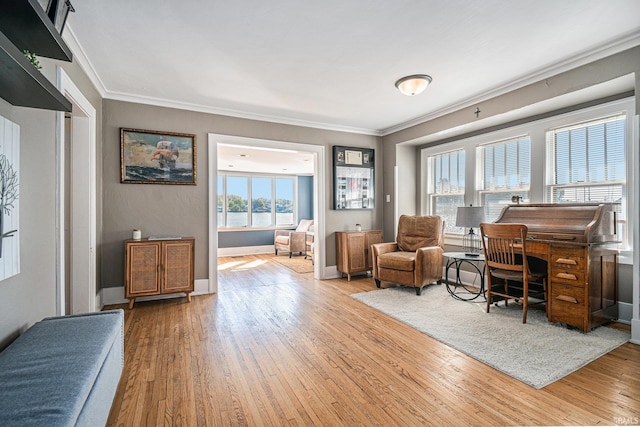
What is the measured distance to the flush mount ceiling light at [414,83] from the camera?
321 cm

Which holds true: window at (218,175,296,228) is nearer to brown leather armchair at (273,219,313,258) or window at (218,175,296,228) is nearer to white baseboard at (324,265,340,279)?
brown leather armchair at (273,219,313,258)

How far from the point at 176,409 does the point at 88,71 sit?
321 centimetres

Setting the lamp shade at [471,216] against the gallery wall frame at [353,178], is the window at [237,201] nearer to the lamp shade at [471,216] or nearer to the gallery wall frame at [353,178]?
the gallery wall frame at [353,178]

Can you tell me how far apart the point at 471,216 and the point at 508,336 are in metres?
1.58

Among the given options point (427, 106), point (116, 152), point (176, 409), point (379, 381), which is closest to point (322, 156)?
point (427, 106)

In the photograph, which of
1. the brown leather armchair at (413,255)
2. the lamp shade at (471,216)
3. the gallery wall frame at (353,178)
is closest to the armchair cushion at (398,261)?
the brown leather armchair at (413,255)

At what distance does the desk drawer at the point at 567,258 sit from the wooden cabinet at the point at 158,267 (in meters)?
3.94

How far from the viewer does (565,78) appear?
3.04 m

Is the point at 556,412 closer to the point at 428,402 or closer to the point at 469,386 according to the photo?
the point at 469,386

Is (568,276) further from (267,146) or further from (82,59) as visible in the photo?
(82,59)

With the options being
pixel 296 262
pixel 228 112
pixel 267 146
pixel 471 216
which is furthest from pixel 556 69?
pixel 296 262

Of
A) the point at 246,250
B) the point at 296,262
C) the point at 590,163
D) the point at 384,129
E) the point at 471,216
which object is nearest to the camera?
the point at 590,163

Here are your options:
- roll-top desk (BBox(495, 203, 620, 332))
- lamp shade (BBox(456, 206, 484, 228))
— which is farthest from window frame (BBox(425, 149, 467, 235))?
roll-top desk (BBox(495, 203, 620, 332))

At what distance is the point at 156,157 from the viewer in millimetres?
3965
